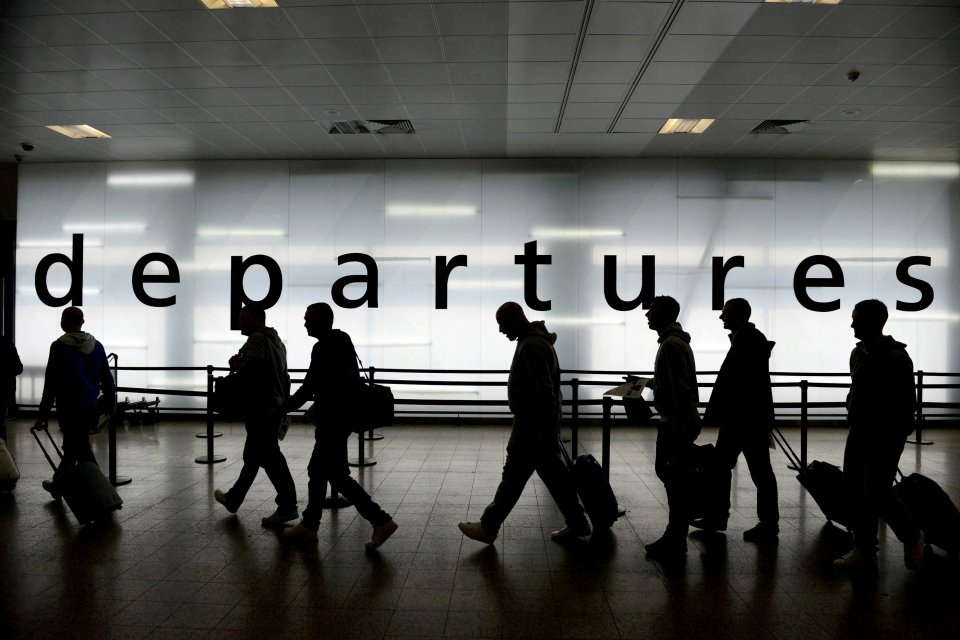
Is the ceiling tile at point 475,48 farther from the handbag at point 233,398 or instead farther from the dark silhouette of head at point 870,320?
the dark silhouette of head at point 870,320

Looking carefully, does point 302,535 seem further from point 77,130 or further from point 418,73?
point 77,130

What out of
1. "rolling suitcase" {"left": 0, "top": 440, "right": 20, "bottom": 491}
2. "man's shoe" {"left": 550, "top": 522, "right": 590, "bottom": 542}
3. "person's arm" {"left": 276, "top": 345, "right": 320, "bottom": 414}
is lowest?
"man's shoe" {"left": 550, "top": 522, "right": 590, "bottom": 542}

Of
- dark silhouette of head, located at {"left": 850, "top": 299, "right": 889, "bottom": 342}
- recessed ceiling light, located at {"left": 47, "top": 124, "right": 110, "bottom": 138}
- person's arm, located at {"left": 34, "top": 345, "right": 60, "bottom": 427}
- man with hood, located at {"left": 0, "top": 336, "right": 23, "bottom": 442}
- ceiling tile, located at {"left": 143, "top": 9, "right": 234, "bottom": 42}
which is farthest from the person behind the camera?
recessed ceiling light, located at {"left": 47, "top": 124, "right": 110, "bottom": 138}

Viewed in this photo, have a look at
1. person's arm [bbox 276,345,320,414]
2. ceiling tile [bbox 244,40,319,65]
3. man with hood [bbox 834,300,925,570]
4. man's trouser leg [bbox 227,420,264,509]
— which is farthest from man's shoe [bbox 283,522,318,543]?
ceiling tile [bbox 244,40,319,65]

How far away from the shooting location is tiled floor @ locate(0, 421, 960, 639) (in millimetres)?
3451

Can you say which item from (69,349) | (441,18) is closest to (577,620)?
(69,349)

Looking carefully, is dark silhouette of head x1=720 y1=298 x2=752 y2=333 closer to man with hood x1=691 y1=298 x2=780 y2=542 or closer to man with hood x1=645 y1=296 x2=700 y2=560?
man with hood x1=691 y1=298 x2=780 y2=542

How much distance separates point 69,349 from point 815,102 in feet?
28.8

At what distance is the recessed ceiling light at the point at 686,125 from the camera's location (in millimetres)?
9288

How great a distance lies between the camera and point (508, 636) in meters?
3.34

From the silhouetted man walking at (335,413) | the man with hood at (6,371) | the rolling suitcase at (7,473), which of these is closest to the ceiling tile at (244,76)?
the man with hood at (6,371)

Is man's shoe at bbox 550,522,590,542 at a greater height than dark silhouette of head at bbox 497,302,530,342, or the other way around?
dark silhouette of head at bbox 497,302,530,342

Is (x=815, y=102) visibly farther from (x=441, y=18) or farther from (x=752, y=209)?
(x=441, y=18)

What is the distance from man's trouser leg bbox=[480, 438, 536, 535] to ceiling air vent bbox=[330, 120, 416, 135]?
619 cm
